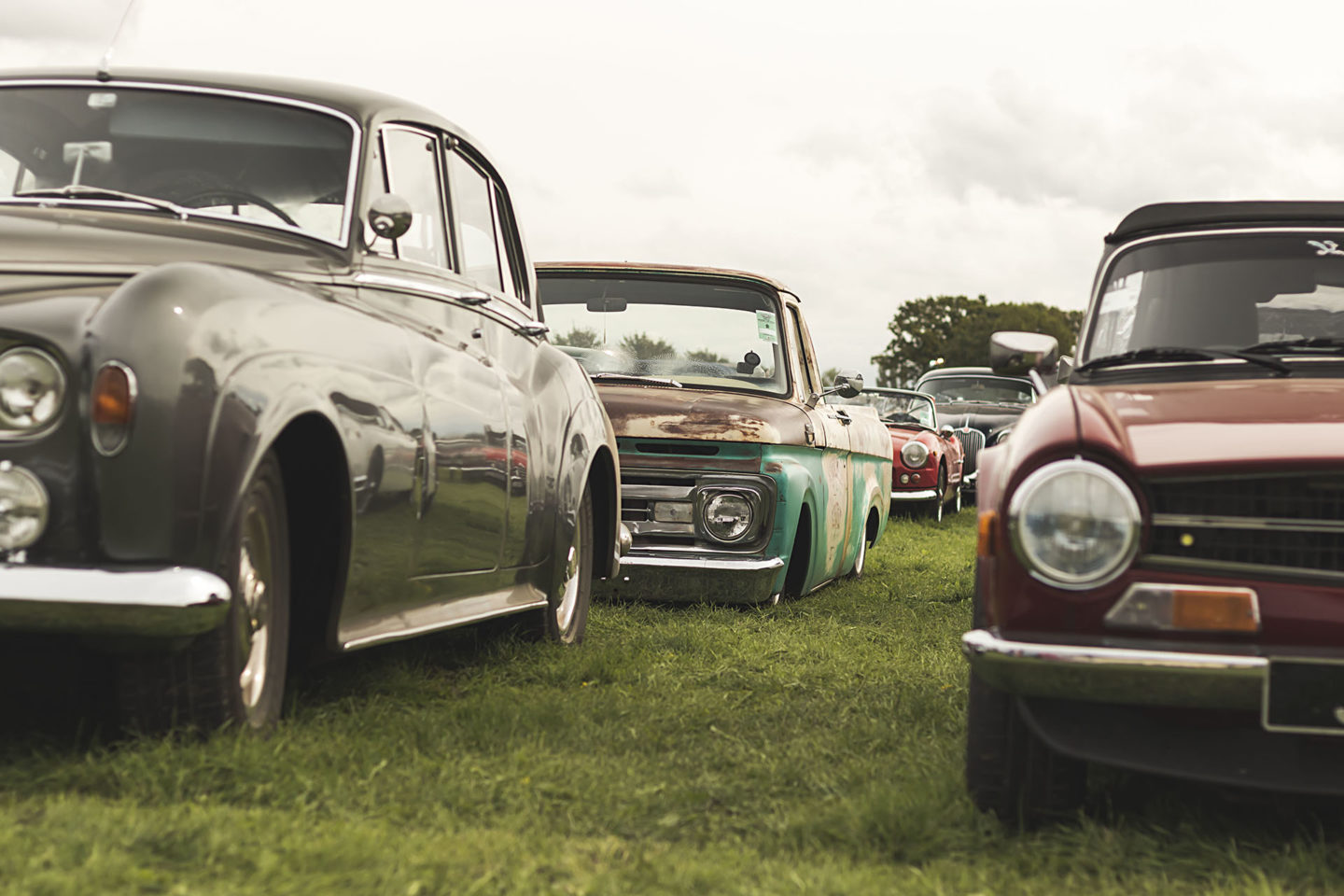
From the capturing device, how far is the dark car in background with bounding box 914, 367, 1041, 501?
20.1m

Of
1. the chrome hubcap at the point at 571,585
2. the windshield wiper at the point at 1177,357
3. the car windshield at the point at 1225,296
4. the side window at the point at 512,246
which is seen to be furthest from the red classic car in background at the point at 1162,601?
the side window at the point at 512,246

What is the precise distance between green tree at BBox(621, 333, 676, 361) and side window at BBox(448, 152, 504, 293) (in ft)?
8.21

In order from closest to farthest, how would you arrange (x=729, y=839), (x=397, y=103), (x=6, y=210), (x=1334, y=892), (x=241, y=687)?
(x=1334, y=892), (x=729, y=839), (x=241, y=687), (x=6, y=210), (x=397, y=103)

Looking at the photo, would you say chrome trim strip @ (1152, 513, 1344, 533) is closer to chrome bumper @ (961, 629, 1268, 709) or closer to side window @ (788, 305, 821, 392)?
chrome bumper @ (961, 629, 1268, 709)

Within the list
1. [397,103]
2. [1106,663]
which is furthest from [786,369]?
[1106,663]

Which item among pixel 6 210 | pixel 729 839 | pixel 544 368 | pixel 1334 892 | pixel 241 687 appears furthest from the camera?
pixel 544 368

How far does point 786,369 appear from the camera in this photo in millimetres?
8562

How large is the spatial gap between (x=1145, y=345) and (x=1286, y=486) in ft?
4.66

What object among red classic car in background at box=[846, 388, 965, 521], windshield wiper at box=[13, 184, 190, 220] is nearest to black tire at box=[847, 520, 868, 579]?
red classic car in background at box=[846, 388, 965, 521]

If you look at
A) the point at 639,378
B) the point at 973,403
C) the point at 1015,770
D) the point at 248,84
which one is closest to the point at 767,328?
the point at 639,378

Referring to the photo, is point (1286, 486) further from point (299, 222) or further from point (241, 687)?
point (299, 222)

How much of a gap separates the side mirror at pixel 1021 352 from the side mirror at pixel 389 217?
6.12ft

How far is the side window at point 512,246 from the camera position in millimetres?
6348

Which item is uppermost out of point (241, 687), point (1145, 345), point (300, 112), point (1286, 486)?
point (300, 112)
